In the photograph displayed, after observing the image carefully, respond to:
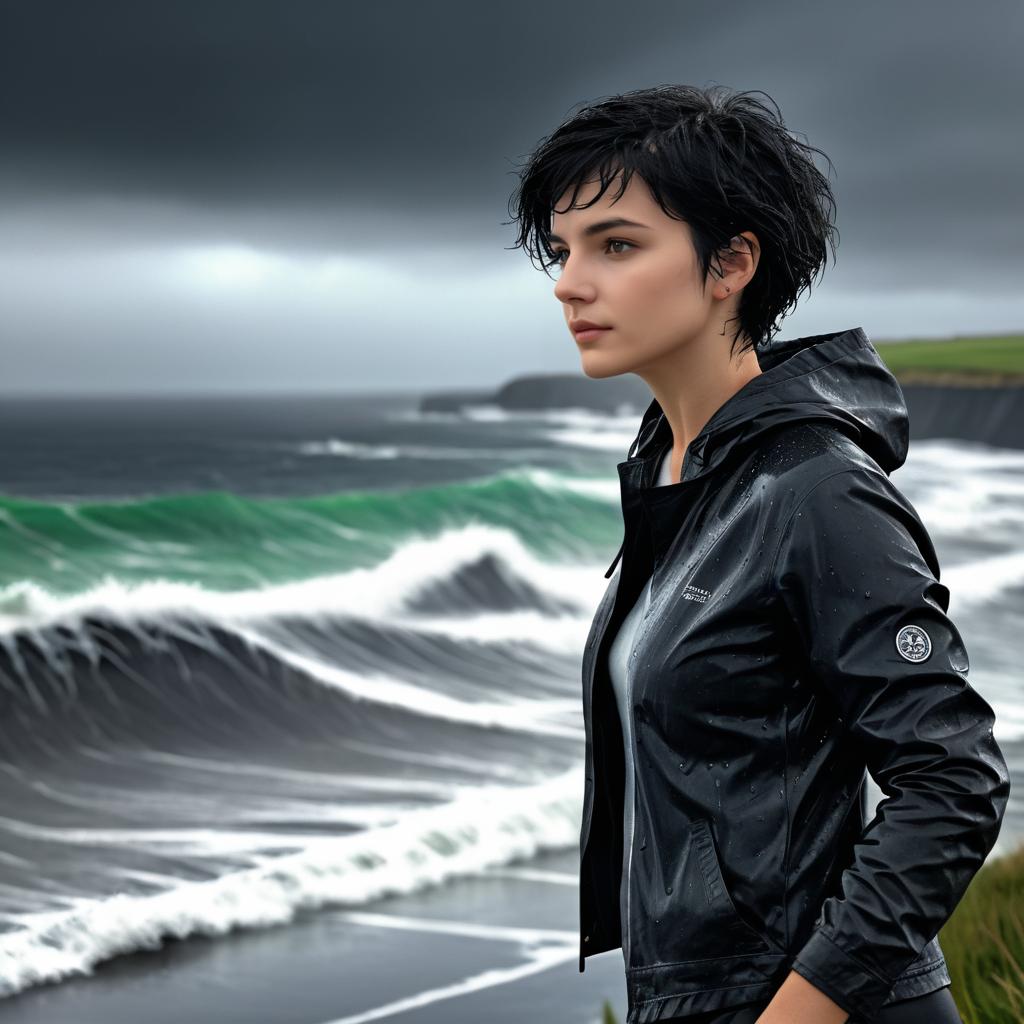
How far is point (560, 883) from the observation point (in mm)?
6363

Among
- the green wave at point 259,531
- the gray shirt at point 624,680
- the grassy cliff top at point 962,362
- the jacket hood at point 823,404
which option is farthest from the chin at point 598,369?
the grassy cliff top at point 962,362

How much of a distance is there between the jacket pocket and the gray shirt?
0.50 feet

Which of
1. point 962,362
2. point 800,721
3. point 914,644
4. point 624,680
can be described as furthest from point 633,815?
point 962,362

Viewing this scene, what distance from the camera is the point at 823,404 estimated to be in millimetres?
1434

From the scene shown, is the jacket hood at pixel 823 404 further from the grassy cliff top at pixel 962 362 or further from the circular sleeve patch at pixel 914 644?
the grassy cliff top at pixel 962 362

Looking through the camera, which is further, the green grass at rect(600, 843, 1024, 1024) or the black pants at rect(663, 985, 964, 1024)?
the green grass at rect(600, 843, 1024, 1024)

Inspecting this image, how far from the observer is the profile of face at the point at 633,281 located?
4.99ft

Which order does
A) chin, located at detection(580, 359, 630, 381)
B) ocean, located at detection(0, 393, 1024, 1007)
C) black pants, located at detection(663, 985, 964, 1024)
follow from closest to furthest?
black pants, located at detection(663, 985, 964, 1024) → chin, located at detection(580, 359, 630, 381) → ocean, located at detection(0, 393, 1024, 1007)

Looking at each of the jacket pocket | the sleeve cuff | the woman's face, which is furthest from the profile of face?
the sleeve cuff

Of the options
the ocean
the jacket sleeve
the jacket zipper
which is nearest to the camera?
the jacket sleeve

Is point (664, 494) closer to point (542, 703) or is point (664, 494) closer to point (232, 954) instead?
point (232, 954)

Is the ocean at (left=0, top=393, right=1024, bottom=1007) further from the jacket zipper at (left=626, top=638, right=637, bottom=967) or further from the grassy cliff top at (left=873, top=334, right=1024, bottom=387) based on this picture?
the grassy cliff top at (left=873, top=334, right=1024, bottom=387)

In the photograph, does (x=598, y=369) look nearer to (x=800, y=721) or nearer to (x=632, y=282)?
(x=632, y=282)

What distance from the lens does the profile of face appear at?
4.99 feet
